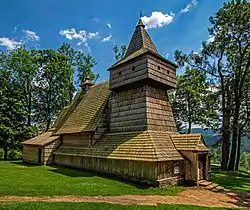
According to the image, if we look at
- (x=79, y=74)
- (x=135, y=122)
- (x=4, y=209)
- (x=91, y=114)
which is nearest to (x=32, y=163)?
(x=91, y=114)

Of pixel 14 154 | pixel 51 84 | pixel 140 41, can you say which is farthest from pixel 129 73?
pixel 51 84

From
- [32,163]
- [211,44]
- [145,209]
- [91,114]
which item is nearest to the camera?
[145,209]

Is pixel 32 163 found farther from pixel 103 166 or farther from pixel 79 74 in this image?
pixel 79 74

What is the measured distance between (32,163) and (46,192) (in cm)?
1723

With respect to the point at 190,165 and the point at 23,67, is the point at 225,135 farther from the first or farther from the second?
the point at 23,67

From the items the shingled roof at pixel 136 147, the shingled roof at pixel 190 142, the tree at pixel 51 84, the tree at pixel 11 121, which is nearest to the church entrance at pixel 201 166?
the shingled roof at pixel 190 142

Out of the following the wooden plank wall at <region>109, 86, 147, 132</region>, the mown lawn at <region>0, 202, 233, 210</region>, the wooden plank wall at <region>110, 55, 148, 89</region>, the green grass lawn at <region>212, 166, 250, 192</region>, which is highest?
the wooden plank wall at <region>110, 55, 148, 89</region>

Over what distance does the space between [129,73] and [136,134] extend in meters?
5.31

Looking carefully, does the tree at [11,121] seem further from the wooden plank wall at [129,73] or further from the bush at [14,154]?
the wooden plank wall at [129,73]

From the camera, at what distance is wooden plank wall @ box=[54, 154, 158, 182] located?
1611 centimetres

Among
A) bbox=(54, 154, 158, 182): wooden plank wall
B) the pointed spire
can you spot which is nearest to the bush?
bbox=(54, 154, 158, 182): wooden plank wall

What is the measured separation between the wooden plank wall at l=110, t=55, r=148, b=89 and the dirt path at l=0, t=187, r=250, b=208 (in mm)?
9240

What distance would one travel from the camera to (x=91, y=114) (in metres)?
25.0

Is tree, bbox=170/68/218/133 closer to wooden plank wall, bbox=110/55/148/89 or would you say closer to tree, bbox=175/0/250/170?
tree, bbox=175/0/250/170
